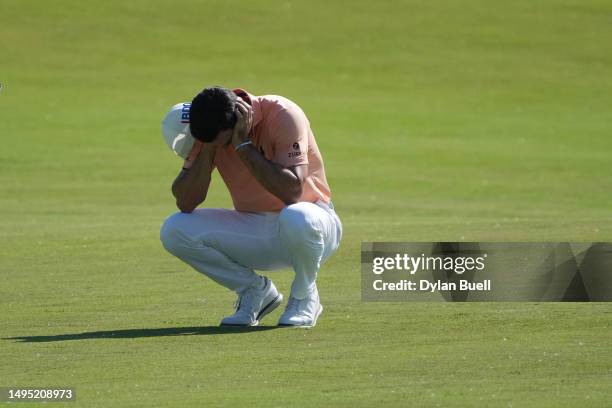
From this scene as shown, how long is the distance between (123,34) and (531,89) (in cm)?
1322

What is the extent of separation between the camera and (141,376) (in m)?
6.91

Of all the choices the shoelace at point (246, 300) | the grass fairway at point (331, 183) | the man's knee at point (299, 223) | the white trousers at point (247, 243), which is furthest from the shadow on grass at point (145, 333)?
the man's knee at point (299, 223)

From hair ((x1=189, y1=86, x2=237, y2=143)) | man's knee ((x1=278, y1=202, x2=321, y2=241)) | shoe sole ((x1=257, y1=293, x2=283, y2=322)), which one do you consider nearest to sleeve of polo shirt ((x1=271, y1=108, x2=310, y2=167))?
man's knee ((x1=278, y1=202, x2=321, y2=241))

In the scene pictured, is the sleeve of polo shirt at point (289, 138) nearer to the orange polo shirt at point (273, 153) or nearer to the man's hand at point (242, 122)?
the orange polo shirt at point (273, 153)

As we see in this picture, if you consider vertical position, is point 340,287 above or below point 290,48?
above

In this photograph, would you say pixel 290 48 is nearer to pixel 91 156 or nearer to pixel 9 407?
pixel 91 156

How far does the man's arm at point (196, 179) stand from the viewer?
852cm

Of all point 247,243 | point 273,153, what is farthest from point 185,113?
point 247,243

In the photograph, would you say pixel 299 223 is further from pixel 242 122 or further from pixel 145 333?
pixel 145 333

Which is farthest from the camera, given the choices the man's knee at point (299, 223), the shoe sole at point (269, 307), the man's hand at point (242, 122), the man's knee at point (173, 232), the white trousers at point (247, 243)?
the shoe sole at point (269, 307)

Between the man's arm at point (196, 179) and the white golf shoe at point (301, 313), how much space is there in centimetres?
82

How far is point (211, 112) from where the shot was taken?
801cm

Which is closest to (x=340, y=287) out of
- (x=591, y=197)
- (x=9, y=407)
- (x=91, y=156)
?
(x=9, y=407)

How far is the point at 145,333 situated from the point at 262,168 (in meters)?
1.15
